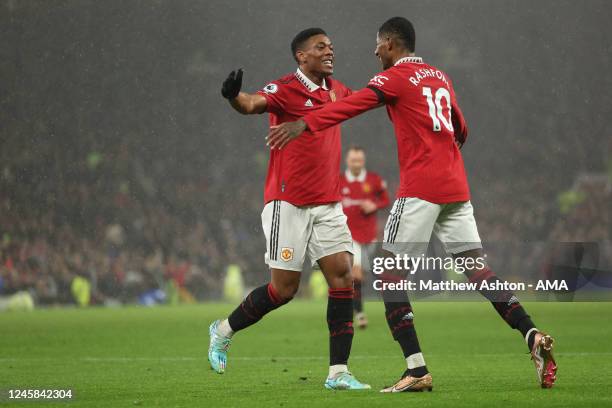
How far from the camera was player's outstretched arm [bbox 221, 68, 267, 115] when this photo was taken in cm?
572

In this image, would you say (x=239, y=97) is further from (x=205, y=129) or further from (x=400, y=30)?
(x=205, y=129)

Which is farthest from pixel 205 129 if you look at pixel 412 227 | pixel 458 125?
pixel 412 227

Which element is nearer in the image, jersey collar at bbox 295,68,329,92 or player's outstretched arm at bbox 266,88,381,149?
player's outstretched arm at bbox 266,88,381,149

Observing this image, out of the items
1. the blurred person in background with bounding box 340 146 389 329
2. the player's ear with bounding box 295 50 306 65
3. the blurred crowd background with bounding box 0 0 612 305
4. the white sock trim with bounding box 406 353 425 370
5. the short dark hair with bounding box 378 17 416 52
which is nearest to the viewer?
the white sock trim with bounding box 406 353 425 370

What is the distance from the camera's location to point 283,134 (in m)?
5.62

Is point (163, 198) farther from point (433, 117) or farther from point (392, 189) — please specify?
point (433, 117)

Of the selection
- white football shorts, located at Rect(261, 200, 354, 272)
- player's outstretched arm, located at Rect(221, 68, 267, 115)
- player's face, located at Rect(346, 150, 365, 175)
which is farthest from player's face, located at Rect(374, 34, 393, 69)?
player's face, located at Rect(346, 150, 365, 175)

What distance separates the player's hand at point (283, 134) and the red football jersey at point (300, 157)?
80cm

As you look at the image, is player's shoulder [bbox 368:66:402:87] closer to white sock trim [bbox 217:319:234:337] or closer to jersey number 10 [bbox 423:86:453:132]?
jersey number 10 [bbox 423:86:453:132]

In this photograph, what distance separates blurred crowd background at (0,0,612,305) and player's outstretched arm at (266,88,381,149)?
13.7m

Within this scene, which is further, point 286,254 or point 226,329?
point 226,329

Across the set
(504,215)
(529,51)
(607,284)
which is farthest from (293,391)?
(504,215)

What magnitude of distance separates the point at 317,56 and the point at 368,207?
660cm

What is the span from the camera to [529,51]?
2109 centimetres
